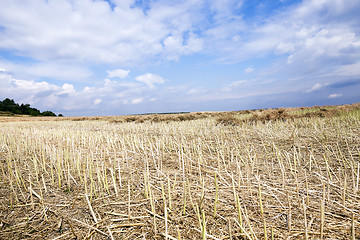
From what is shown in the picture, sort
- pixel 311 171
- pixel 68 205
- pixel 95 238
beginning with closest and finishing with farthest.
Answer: pixel 95 238 → pixel 68 205 → pixel 311 171

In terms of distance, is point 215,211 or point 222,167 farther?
point 222,167

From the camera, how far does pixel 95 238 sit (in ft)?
5.76

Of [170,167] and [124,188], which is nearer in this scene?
[124,188]

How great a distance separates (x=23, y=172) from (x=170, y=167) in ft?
9.24

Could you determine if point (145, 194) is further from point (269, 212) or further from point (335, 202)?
point (335, 202)

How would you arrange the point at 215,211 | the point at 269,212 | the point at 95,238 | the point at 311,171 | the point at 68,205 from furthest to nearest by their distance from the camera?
the point at 311,171
the point at 68,205
the point at 269,212
the point at 215,211
the point at 95,238

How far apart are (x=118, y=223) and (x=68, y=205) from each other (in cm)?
82

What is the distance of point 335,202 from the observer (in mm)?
2141

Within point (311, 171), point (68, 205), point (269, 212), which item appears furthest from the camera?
point (311, 171)

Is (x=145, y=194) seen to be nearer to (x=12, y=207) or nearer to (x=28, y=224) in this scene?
(x=28, y=224)

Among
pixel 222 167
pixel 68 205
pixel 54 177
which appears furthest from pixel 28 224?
pixel 222 167

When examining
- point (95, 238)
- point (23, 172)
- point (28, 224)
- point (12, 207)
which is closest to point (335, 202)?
point (95, 238)

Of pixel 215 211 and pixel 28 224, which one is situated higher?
pixel 215 211

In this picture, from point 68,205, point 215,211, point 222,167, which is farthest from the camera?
point 222,167
